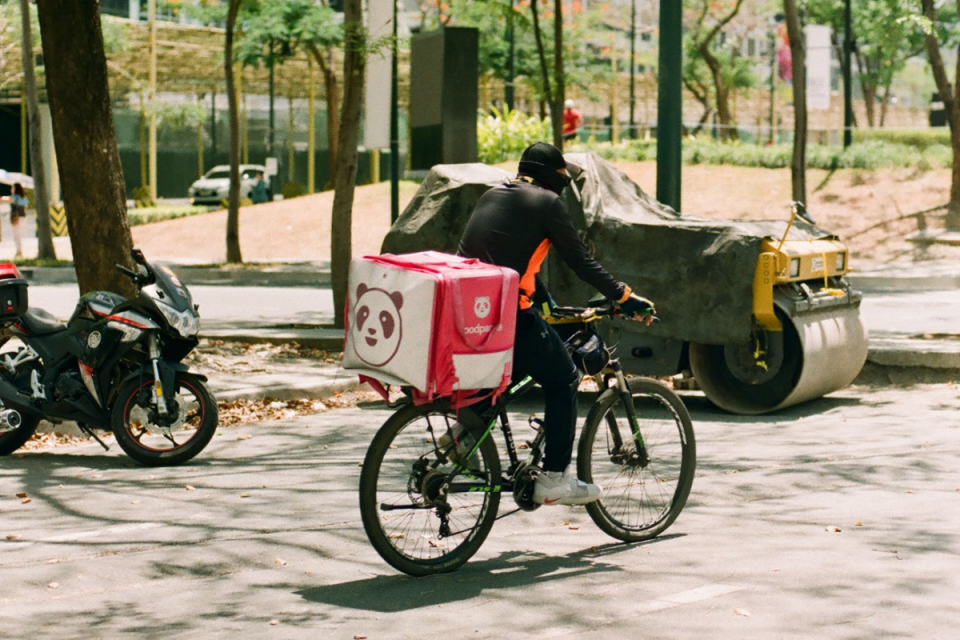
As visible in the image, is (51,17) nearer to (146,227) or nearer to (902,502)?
(902,502)

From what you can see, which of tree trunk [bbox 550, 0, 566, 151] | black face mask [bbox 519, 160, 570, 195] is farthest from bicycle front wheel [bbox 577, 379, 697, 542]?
tree trunk [bbox 550, 0, 566, 151]

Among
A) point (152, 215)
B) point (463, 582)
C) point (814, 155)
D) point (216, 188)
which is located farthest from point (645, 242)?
point (216, 188)

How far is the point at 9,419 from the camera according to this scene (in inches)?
348

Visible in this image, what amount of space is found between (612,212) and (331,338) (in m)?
3.76

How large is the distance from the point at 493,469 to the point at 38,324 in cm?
405

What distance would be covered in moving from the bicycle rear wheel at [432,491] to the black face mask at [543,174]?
1117 mm

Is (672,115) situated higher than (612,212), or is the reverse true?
(672,115)

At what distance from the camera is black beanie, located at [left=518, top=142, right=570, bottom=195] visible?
6301 millimetres

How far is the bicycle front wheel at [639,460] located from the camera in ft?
21.1

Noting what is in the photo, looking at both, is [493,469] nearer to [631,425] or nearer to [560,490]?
[560,490]

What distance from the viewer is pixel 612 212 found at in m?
11.0

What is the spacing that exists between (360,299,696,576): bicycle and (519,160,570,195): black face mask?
0.57 meters

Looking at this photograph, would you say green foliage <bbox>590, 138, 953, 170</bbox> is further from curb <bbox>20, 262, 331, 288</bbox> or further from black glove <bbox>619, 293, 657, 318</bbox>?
black glove <bbox>619, 293, 657, 318</bbox>

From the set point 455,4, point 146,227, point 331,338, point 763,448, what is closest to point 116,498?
point 763,448
